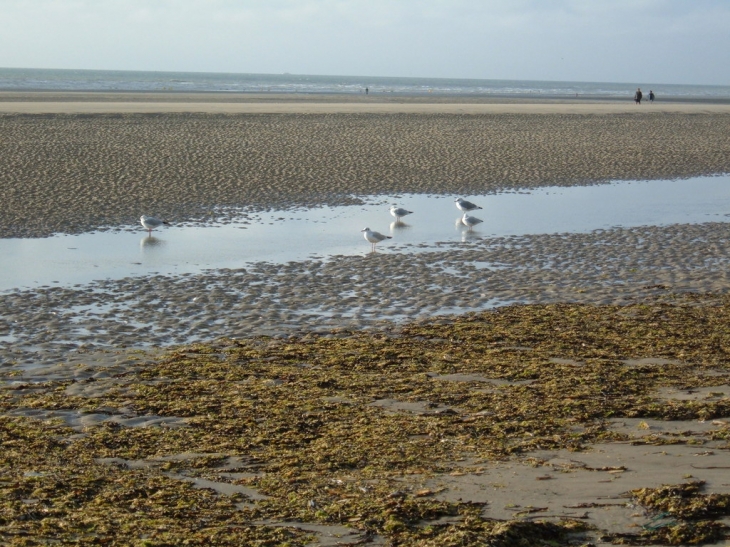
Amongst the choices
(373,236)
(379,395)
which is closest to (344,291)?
(373,236)

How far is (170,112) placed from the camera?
36125 mm

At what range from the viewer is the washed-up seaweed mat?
4504 millimetres

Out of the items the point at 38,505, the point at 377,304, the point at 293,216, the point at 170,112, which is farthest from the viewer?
the point at 170,112

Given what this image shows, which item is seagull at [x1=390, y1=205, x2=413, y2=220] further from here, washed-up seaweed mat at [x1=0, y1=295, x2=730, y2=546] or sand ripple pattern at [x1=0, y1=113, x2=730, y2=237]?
washed-up seaweed mat at [x1=0, y1=295, x2=730, y2=546]

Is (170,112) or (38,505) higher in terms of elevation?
(170,112)

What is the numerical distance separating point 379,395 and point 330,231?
832 cm

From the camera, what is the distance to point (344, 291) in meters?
10.8

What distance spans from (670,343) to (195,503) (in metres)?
5.08

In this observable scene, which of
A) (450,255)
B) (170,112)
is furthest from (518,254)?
(170,112)

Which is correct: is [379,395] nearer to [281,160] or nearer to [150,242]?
[150,242]

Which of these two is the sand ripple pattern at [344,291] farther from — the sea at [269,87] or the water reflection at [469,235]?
the sea at [269,87]

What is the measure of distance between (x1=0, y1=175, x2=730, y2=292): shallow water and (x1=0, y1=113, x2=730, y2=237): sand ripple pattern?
100 cm

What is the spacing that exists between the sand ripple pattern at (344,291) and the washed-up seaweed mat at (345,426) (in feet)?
2.26

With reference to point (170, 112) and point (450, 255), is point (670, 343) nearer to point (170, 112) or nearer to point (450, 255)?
point (450, 255)
